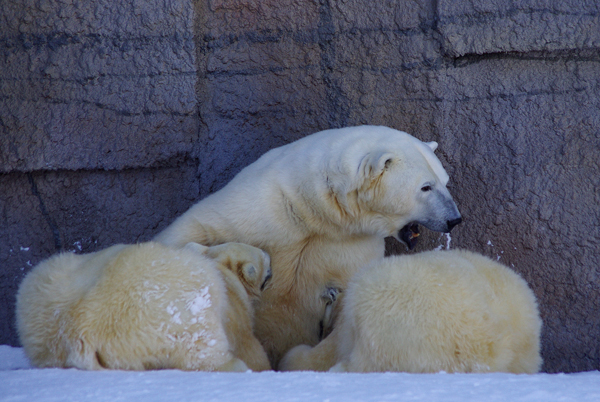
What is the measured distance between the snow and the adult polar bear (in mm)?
→ 1183

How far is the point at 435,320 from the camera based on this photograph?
2375 mm

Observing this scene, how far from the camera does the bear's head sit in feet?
10.8

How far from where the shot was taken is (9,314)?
419 centimetres

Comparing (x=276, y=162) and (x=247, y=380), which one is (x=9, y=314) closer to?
(x=276, y=162)

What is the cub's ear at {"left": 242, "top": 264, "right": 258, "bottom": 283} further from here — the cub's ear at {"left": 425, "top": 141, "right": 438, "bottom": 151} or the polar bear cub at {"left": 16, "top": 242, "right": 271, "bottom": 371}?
the cub's ear at {"left": 425, "top": 141, "right": 438, "bottom": 151}

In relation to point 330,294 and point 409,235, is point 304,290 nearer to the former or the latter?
point 330,294

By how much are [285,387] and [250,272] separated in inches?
45.1

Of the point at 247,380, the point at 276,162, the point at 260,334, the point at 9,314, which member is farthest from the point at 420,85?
the point at 9,314

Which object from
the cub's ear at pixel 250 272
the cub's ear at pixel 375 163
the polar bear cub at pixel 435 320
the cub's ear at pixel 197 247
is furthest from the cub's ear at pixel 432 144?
the cub's ear at pixel 197 247

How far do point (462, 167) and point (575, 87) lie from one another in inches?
30.0

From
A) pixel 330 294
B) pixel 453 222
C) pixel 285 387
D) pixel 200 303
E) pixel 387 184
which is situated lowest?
pixel 330 294

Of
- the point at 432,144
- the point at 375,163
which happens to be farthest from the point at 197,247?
the point at 432,144

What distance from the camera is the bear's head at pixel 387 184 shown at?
329 centimetres

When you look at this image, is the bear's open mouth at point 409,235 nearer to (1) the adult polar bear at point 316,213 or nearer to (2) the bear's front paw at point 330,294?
(1) the adult polar bear at point 316,213
